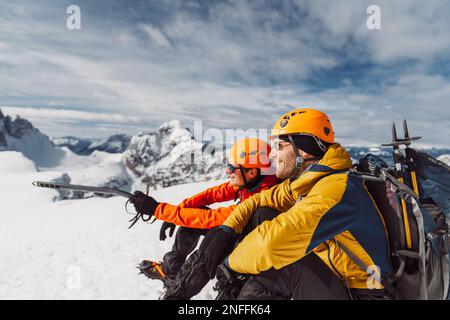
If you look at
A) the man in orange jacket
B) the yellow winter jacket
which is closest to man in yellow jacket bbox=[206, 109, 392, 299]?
the yellow winter jacket

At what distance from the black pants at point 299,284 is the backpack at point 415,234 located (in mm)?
389

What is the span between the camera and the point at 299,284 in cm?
294

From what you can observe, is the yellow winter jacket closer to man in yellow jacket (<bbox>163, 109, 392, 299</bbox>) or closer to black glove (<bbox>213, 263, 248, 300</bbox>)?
man in yellow jacket (<bbox>163, 109, 392, 299</bbox>)

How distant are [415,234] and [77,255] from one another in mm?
6992

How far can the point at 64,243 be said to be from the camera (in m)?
7.70

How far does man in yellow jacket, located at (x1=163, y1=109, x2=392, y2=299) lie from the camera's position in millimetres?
2432

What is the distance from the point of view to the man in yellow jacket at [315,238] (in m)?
2.43

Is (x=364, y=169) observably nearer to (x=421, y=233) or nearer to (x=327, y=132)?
(x=327, y=132)

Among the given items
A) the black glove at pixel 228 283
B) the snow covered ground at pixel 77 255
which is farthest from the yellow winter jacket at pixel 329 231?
the snow covered ground at pixel 77 255

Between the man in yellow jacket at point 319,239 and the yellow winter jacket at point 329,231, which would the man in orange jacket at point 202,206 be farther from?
the yellow winter jacket at point 329,231

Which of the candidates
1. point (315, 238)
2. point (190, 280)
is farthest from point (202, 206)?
point (315, 238)

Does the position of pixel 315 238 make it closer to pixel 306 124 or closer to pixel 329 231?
pixel 329 231
